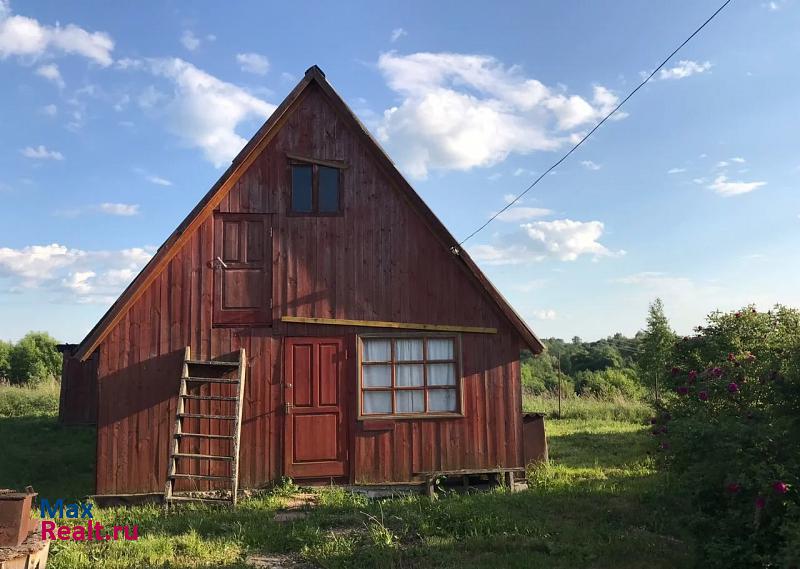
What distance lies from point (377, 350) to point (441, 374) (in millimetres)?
1157

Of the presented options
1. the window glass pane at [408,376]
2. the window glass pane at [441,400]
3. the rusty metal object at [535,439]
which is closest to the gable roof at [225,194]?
the rusty metal object at [535,439]

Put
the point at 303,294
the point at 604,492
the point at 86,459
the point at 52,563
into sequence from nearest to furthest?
1. the point at 52,563
2. the point at 604,492
3. the point at 303,294
4. the point at 86,459

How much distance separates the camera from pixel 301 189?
9555 mm

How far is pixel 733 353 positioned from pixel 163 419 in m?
8.97

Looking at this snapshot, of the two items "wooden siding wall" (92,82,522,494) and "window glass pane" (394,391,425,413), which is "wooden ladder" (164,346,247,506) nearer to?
Answer: "wooden siding wall" (92,82,522,494)

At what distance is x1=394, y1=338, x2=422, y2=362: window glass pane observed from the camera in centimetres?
955

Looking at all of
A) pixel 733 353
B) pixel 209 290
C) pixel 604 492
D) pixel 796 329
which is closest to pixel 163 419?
pixel 209 290

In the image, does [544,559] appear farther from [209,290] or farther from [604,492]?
[209,290]

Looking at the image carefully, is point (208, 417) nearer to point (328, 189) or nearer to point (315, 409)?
point (315, 409)

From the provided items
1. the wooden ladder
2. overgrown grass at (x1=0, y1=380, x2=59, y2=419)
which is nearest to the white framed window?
the wooden ladder

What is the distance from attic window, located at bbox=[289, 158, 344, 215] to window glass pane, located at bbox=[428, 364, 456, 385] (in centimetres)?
307

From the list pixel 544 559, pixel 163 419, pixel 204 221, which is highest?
pixel 204 221

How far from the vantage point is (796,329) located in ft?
30.2

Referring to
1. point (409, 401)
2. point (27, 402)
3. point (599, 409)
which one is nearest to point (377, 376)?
point (409, 401)
